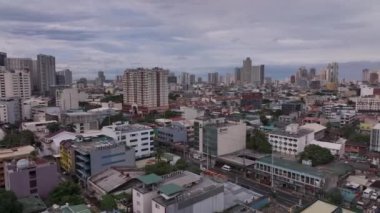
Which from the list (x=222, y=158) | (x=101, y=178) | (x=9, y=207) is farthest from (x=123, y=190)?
(x=222, y=158)

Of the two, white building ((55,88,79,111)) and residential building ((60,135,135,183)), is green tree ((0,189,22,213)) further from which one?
white building ((55,88,79,111))

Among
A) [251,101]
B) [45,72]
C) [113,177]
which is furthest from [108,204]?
[45,72]

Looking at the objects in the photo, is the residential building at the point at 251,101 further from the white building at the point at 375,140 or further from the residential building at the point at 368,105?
the white building at the point at 375,140

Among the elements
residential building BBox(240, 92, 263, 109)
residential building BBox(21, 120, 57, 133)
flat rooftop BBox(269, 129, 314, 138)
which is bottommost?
residential building BBox(21, 120, 57, 133)

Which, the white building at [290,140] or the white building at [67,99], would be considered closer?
the white building at [290,140]

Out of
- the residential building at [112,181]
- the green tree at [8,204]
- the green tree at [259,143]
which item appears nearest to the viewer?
the green tree at [8,204]

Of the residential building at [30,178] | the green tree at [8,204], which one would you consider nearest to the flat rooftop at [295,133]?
the residential building at [30,178]

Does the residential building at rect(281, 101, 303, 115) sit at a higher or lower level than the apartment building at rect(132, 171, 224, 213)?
higher

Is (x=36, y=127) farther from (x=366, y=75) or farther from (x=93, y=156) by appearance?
(x=366, y=75)

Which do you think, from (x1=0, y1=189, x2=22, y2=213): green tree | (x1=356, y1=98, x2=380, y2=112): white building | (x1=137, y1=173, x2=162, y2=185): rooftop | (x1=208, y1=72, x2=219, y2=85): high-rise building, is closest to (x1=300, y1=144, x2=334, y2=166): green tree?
(x1=137, y1=173, x2=162, y2=185): rooftop
